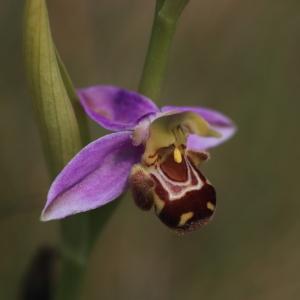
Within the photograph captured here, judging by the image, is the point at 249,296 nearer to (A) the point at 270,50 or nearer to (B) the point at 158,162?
(A) the point at 270,50

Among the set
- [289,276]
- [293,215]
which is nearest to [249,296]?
[289,276]

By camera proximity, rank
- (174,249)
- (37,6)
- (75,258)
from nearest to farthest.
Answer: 1. (37,6)
2. (75,258)
3. (174,249)

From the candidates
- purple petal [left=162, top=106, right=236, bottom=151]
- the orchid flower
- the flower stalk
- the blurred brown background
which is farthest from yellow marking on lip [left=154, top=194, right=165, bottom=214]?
the blurred brown background

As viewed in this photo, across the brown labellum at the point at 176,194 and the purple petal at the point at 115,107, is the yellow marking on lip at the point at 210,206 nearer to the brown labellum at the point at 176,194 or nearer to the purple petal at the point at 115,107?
the brown labellum at the point at 176,194

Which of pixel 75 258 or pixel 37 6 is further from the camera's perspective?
pixel 75 258

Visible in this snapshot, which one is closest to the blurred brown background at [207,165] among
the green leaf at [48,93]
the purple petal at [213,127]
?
the purple petal at [213,127]
